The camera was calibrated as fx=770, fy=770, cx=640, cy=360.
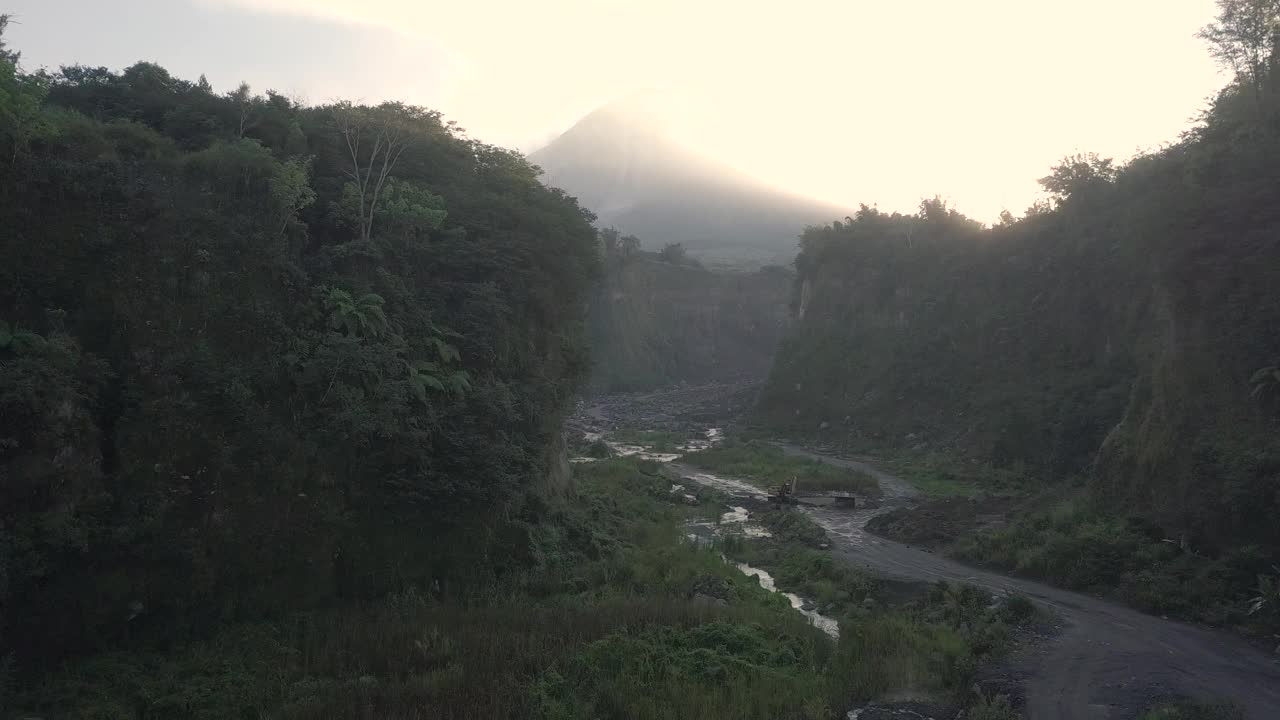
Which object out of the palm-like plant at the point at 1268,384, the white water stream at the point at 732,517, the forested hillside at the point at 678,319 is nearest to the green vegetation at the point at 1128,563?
the palm-like plant at the point at 1268,384

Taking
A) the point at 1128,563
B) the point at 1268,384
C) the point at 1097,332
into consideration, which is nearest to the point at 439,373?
the point at 1128,563

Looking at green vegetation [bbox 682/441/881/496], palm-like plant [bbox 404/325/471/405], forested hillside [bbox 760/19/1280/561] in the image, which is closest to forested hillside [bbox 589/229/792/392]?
forested hillside [bbox 760/19/1280/561]

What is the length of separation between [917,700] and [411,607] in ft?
38.5

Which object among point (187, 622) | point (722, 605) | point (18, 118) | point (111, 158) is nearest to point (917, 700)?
point (722, 605)

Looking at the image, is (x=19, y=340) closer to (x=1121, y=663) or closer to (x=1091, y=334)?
(x=1121, y=663)

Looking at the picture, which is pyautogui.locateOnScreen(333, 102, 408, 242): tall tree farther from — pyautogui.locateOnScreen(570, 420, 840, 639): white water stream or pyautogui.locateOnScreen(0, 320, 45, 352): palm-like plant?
pyautogui.locateOnScreen(570, 420, 840, 639): white water stream

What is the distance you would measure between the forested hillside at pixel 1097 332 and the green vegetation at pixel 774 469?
893cm

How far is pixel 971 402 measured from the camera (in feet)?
185

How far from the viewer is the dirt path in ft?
48.6

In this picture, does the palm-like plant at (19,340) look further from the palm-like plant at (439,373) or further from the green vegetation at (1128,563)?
the green vegetation at (1128,563)

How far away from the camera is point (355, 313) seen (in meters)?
20.5

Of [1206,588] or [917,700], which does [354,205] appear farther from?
[1206,588]

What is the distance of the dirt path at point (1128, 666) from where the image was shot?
48.6 ft

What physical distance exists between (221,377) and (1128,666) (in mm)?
21268
